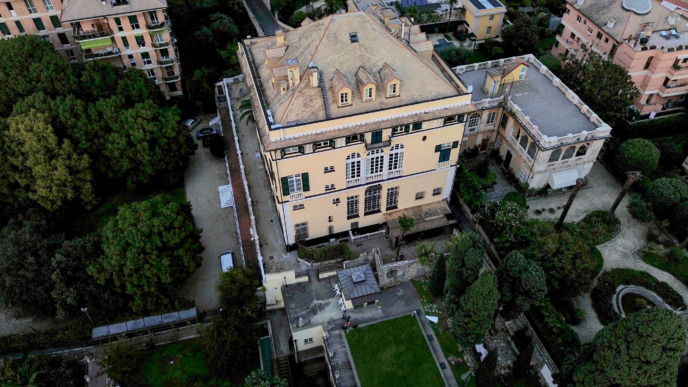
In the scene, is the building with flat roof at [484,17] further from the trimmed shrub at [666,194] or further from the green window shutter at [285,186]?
the green window shutter at [285,186]

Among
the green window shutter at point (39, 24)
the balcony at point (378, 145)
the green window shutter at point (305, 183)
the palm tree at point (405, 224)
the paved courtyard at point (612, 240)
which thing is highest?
the green window shutter at point (39, 24)

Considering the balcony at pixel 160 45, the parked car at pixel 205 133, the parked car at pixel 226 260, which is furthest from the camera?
the parked car at pixel 205 133

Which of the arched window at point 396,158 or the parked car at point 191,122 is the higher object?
the arched window at point 396,158

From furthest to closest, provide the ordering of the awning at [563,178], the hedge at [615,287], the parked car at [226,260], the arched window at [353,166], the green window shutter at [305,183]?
the awning at [563,178] < the parked car at [226,260] < the arched window at [353,166] < the hedge at [615,287] < the green window shutter at [305,183]

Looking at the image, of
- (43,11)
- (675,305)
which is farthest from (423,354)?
(43,11)

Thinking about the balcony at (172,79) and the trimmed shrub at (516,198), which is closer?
the trimmed shrub at (516,198)

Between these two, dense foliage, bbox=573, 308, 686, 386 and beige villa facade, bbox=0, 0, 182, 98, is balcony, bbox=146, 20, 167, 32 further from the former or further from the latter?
dense foliage, bbox=573, 308, 686, 386

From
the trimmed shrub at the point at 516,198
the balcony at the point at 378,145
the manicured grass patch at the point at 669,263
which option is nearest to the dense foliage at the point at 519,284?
the trimmed shrub at the point at 516,198

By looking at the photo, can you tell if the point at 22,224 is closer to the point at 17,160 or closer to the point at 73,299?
the point at 17,160
